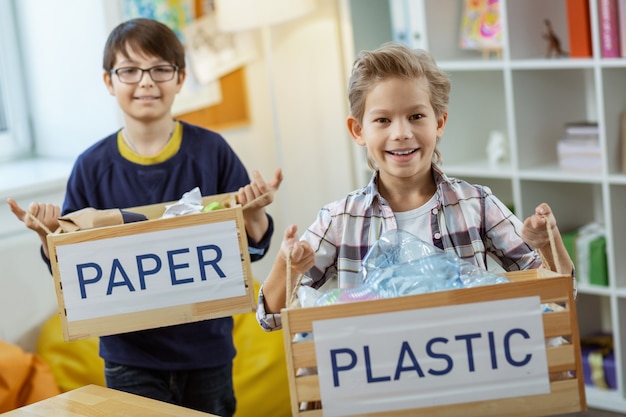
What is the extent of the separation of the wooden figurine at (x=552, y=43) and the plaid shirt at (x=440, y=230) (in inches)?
62.2

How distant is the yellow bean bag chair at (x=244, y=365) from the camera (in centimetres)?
288

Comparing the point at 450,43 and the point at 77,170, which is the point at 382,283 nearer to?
the point at 77,170

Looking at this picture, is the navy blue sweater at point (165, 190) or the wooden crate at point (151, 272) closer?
the wooden crate at point (151, 272)

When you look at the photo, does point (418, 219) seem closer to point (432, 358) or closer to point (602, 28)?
point (432, 358)

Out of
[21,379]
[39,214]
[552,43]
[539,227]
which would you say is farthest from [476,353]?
[552,43]

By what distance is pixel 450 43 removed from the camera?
3381mm

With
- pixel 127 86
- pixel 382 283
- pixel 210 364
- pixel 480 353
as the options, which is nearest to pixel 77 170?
pixel 127 86

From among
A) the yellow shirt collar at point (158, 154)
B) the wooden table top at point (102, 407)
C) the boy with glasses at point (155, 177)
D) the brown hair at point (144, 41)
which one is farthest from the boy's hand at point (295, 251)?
the brown hair at point (144, 41)

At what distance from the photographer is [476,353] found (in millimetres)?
1312

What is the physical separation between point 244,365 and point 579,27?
1.44m

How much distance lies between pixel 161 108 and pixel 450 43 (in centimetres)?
159

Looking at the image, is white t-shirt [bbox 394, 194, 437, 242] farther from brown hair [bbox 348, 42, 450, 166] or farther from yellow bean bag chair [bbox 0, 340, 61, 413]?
yellow bean bag chair [bbox 0, 340, 61, 413]

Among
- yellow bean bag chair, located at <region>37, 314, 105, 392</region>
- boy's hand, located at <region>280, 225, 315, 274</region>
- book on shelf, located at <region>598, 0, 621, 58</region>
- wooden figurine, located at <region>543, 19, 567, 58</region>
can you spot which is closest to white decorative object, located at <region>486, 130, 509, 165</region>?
wooden figurine, located at <region>543, 19, 567, 58</region>

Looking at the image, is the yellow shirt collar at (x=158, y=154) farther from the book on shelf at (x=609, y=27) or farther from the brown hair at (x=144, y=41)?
the book on shelf at (x=609, y=27)
